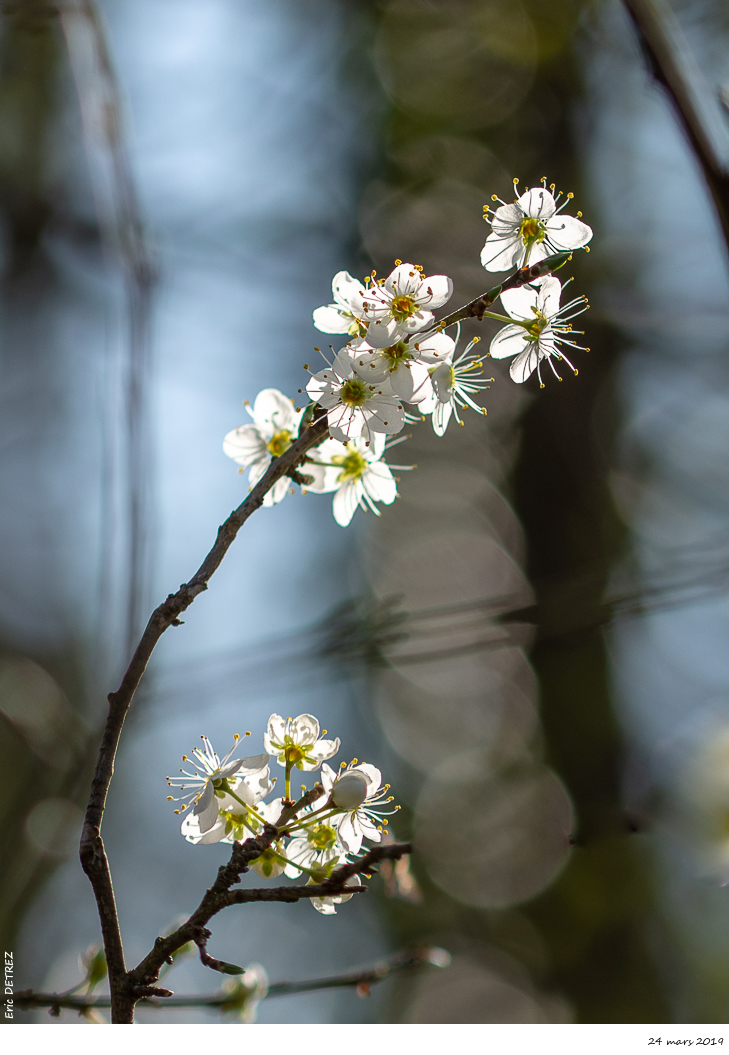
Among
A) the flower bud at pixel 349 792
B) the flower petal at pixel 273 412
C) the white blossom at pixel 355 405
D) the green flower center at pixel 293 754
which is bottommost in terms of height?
the flower bud at pixel 349 792

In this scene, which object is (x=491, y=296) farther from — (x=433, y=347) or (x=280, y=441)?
(x=280, y=441)

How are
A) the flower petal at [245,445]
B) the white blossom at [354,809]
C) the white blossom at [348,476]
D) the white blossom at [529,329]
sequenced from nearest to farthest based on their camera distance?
the white blossom at [354,809], the white blossom at [529,329], the white blossom at [348,476], the flower petal at [245,445]

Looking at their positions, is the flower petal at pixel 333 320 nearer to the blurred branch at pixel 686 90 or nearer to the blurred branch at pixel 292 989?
the blurred branch at pixel 686 90

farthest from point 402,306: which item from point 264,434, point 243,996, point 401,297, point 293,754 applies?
point 243,996

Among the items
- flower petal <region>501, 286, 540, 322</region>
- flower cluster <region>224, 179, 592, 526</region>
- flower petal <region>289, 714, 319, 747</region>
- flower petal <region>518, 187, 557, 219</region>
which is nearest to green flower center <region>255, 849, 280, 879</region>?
flower petal <region>289, 714, 319, 747</region>

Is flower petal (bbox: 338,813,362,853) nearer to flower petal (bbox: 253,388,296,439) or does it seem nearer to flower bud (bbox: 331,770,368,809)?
flower bud (bbox: 331,770,368,809)

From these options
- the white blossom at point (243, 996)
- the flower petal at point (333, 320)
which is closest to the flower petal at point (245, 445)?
the flower petal at point (333, 320)
